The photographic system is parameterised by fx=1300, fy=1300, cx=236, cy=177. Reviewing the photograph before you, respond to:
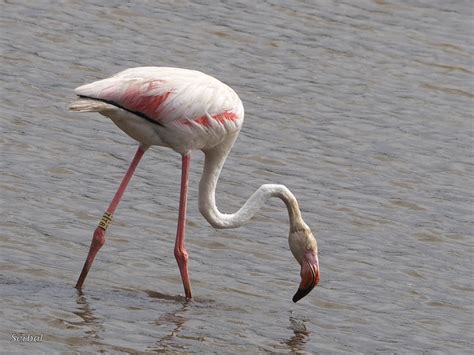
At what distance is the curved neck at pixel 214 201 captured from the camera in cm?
960

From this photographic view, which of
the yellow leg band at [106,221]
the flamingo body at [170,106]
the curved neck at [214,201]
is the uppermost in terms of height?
the flamingo body at [170,106]

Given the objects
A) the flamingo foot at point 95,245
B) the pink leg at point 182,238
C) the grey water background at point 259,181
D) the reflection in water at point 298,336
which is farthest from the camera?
the pink leg at point 182,238

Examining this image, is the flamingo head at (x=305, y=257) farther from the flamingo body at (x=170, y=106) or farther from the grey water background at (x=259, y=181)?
the flamingo body at (x=170, y=106)

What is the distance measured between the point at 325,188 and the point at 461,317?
9.21 ft

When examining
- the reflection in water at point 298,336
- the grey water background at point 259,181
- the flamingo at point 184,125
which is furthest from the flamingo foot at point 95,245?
the reflection in water at point 298,336

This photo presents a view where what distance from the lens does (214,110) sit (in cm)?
937

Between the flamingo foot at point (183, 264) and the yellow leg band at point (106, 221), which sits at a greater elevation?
the yellow leg band at point (106, 221)

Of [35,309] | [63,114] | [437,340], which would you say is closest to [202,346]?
[35,309]

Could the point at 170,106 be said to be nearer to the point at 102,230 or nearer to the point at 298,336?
the point at 102,230

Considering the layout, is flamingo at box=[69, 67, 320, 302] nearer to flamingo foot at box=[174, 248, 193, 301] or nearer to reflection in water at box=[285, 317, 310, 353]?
flamingo foot at box=[174, 248, 193, 301]

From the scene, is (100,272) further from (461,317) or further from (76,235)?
(461,317)

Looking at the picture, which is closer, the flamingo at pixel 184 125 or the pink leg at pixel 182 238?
the flamingo at pixel 184 125

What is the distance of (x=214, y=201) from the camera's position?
31.9 feet

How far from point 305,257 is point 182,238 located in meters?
0.95
